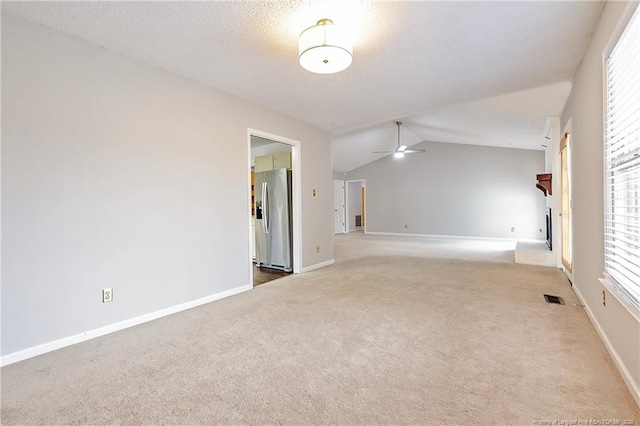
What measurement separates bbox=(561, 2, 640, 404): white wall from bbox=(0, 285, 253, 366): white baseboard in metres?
3.32

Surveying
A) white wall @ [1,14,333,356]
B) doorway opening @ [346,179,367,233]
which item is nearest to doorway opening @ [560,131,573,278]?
white wall @ [1,14,333,356]

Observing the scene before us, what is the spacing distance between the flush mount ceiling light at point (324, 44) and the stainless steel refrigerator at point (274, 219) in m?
2.63

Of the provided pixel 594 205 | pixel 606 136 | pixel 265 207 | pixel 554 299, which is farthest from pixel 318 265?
pixel 606 136

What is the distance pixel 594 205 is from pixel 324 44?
2.43m

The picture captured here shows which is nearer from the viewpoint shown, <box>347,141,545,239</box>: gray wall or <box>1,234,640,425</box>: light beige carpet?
<box>1,234,640,425</box>: light beige carpet

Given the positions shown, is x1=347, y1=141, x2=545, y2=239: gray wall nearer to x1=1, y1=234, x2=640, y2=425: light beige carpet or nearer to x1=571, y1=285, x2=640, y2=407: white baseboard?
x1=1, y1=234, x2=640, y2=425: light beige carpet

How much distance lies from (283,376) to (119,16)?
8.56 feet

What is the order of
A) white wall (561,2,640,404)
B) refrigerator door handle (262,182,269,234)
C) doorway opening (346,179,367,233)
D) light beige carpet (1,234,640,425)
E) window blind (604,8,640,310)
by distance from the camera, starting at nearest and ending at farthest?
light beige carpet (1,234,640,425) < window blind (604,8,640,310) < white wall (561,2,640,404) < refrigerator door handle (262,182,269,234) < doorway opening (346,179,367,233)

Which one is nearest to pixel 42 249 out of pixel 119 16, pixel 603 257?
pixel 119 16

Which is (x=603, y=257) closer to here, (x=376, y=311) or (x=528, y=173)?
(x=376, y=311)

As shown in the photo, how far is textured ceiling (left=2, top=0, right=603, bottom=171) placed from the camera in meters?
2.05

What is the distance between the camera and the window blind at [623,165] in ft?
5.31

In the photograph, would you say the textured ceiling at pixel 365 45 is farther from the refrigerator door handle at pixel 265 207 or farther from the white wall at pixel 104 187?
the refrigerator door handle at pixel 265 207

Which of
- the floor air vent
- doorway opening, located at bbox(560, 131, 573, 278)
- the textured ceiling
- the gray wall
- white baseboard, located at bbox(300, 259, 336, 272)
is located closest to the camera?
the textured ceiling
